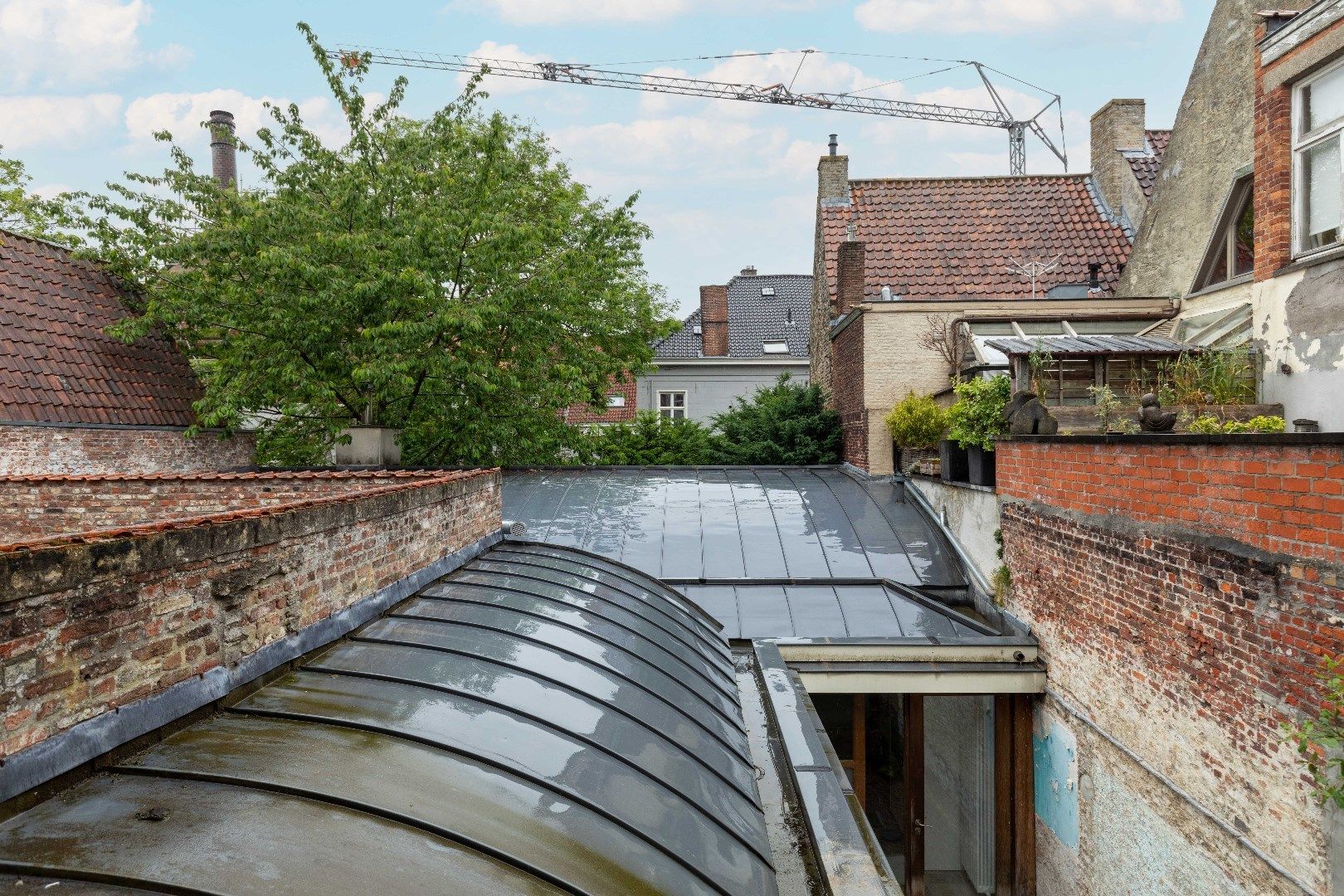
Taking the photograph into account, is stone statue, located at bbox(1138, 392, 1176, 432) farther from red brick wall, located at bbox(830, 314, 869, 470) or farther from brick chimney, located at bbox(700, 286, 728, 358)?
brick chimney, located at bbox(700, 286, 728, 358)

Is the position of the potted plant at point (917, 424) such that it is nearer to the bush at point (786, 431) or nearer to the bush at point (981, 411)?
the bush at point (981, 411)

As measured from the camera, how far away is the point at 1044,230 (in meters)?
14.4

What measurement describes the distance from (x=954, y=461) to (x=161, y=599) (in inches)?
331

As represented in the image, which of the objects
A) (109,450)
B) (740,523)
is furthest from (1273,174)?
(109,450)

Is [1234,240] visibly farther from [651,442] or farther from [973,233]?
[651,442]

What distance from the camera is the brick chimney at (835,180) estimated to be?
15.9m

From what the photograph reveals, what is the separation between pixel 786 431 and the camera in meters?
15.3

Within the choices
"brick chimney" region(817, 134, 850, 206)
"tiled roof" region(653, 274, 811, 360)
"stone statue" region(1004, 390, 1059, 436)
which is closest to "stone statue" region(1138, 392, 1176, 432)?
"stone statue" region(1004, 390, 1059, 436)

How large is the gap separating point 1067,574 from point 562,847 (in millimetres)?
5127

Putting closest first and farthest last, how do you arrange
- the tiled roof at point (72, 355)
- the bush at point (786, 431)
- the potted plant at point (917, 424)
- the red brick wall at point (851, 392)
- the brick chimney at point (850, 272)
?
the tiled roof at point (72, 355), the potted plant at point (917, 424), the red brick wall at point (851, 392), the brick chimney at point (850, 272), the bush at point (786, 431)

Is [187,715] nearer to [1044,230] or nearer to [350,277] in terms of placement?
[350,277]

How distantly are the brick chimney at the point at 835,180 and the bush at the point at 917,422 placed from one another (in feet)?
18.2

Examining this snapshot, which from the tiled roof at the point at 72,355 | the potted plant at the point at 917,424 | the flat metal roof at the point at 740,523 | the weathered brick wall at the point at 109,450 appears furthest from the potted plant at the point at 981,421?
the tiled roof at the point at 72,355

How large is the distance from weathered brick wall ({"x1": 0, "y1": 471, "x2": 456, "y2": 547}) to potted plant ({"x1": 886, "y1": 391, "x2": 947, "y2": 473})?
24.0 feet
